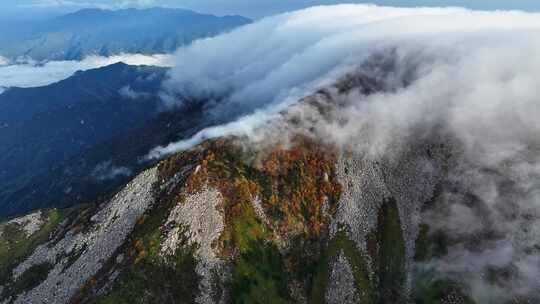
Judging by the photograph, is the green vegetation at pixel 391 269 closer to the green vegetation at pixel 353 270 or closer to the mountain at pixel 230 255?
the mountain at pixel 230 255

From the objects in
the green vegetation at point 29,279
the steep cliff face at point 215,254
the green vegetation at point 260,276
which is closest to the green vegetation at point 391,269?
the steep cliff face at point 215,254

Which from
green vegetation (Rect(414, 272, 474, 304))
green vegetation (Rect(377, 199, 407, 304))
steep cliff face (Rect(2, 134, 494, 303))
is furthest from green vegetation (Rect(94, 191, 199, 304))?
green vegetation (Rect(414, 272, 474, 304))

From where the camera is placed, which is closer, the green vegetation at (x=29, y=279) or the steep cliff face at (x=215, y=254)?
the steep cliff face at (x=215, y=254)

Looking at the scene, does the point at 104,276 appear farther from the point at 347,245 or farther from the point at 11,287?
the point at 347,245

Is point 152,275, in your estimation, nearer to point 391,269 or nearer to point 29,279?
point 29,279

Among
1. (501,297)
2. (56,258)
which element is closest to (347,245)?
(501,297)

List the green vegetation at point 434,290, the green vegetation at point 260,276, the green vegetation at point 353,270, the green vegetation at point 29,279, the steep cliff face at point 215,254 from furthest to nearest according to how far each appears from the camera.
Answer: the green vegetation at point 29,279, the green vegetation at point 353,270, the green vegetation at point 434,290, the green vegetation at point 260,276, the steep cliff face at point 215,254

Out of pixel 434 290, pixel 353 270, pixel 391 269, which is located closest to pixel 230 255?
pixel 353 270

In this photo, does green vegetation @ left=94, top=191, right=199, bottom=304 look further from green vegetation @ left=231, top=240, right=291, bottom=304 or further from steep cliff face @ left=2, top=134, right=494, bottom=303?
green vegetation @ left=231, top=240, right=291, bottom=304
